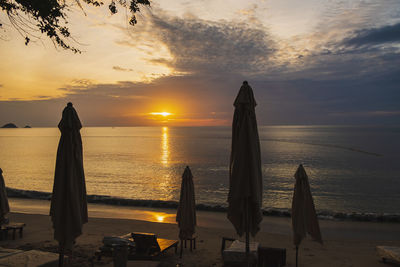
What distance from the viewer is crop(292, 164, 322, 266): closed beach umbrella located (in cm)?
878

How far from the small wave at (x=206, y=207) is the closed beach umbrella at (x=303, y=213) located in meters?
12.2

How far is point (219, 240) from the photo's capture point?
42.6 ft

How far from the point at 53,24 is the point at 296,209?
920 centimetres

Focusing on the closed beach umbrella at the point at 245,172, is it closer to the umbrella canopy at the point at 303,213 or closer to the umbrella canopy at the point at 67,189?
the umbrella canopy at the point at 67,189

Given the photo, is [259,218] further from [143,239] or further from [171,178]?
[171,178]

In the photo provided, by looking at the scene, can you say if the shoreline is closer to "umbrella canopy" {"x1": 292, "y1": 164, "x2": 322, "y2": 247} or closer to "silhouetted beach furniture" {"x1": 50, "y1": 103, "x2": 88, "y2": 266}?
"umbrella canopy" {"x1": 292, "y1": 164, "x2": 322, "y2": 247}

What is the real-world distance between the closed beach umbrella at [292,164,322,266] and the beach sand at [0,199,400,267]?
1.72 meters

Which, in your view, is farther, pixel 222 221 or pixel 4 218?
pixel 222 221

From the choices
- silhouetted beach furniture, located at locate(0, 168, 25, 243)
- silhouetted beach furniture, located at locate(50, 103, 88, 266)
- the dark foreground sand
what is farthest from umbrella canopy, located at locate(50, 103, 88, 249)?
silhouetted beach furniture, located at locate(0, 168, 25, 243)

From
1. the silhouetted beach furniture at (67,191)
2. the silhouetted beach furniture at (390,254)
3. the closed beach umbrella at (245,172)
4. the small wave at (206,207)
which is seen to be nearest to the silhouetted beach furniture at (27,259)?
the silhouetted beach furniture at (67,191)

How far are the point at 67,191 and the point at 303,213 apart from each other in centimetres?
683

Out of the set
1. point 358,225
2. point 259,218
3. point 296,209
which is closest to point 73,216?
point 259,218

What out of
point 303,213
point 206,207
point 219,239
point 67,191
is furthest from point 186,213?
Result: point 206,207

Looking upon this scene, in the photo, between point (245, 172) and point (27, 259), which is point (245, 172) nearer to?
point (245, 172)
